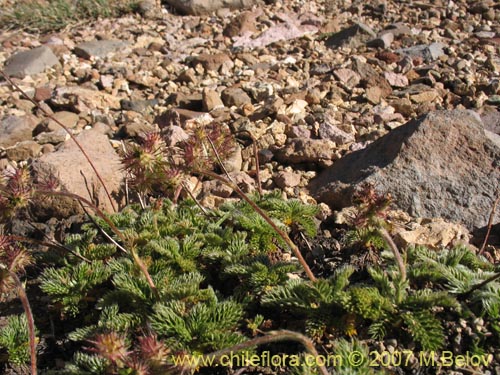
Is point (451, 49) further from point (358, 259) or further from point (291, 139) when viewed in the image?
point (358, 259)

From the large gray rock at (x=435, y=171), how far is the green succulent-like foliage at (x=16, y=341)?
85.4 inches

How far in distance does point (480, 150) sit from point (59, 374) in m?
3.03

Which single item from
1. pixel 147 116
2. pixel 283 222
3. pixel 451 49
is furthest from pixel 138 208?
pixel 451 49

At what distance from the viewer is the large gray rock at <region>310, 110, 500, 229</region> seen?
378cm

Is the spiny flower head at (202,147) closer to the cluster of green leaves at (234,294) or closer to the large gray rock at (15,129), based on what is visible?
the cluster of green leaves at (234,294)

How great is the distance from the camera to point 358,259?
3273 mm

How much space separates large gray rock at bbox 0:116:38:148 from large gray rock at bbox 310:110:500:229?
9.50 ft

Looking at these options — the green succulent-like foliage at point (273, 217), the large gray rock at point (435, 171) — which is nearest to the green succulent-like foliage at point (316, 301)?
the green succulent-like foliage at point (273, 217)

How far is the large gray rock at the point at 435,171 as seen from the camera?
378cm

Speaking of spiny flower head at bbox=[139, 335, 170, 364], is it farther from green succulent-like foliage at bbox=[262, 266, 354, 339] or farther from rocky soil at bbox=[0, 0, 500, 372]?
rocky soil at bbox=[0, 0, 500, 372]

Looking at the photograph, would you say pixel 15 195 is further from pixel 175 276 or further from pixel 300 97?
pixel 300 97

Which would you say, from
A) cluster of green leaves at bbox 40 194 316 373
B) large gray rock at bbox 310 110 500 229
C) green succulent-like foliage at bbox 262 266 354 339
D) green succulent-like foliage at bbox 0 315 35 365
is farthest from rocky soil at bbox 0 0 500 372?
green succulent-like foliage at bbox 0 315 35 365

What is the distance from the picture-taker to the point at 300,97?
18.4 feet

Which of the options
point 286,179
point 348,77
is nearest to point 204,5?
point 348,77
